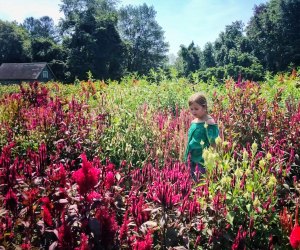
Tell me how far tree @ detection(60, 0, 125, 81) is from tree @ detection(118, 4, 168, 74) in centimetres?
1256

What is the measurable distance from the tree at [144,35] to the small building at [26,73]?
14.3 metres

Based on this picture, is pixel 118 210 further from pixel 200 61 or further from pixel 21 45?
pixel 21 45

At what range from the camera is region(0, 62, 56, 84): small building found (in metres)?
39.8

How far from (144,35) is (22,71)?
830 inches

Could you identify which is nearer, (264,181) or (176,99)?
(264,181)

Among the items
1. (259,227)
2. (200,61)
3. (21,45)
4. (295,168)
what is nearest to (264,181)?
(259,227)

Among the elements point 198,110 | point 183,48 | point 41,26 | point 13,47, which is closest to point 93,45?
point 183,48

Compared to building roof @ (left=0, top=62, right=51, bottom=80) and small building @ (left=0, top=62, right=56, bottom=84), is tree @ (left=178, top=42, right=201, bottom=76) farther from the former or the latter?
building roof @ (left=0, top=62, right=51, bottom=80)

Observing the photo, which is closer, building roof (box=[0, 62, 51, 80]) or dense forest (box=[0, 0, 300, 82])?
dense forest (box=[0, 0, 300, 82])

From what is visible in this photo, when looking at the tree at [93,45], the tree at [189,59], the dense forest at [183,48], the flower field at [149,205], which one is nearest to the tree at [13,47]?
the dense forest at [183,48]

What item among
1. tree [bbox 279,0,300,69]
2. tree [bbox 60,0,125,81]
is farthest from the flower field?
tree [bbox 279,0,300,69]

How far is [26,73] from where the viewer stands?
4078cm

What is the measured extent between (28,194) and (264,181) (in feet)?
5.50

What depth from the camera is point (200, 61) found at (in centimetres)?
4594
